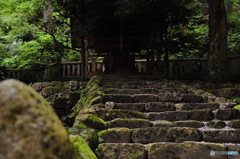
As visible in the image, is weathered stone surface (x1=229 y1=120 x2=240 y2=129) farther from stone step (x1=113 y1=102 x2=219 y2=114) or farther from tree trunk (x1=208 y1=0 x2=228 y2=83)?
tree trunk (x1=208 y1=0 x2=228 y2=83)

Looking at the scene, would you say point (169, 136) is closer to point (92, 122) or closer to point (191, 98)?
point (92, 122)

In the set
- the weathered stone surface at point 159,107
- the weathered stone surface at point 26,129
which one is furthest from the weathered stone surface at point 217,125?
the weathered stone surface at point 26,129

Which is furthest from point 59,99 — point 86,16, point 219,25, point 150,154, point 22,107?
point 22,107

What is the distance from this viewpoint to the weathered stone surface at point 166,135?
339 centimetres

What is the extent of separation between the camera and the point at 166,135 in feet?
11.3

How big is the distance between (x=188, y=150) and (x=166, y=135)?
548mm

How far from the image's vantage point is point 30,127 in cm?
102

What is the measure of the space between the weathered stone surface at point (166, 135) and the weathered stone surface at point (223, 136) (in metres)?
0.11

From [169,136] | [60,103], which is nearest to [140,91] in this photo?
[169,136]

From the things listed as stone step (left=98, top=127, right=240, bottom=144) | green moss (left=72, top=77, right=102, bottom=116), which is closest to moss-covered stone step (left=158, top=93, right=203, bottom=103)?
green moss (left=72, top=77, right=102, bottom=116)

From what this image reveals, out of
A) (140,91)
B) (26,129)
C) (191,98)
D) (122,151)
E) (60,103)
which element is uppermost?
(26,129)

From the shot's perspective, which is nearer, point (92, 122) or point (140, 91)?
point (92, 122)

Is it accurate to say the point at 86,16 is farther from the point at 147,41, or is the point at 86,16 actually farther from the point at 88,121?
the point at 88,121

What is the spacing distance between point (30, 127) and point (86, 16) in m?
9.26
